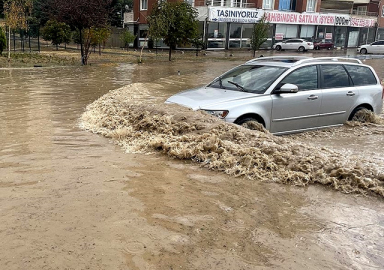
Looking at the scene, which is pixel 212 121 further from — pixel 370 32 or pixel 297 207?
pixel 370 32

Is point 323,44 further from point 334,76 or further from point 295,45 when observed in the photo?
point 334,76

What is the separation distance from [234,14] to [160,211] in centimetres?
3504

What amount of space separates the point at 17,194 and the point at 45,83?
968 cm

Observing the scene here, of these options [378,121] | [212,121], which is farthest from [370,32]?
[212,121]

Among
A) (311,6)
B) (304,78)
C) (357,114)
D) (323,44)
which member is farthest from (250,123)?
(311,6)

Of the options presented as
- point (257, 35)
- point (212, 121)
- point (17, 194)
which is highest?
point (257, 35)

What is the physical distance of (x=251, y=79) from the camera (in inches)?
283

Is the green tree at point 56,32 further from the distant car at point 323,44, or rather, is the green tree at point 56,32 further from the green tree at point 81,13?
the distant car at point 323,44

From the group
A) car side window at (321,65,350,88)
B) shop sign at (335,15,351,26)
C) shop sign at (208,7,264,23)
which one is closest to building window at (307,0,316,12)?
shop sign at (335,15,351,26)

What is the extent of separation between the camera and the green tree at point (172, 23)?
82.6ft

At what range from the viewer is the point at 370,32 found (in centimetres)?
5259

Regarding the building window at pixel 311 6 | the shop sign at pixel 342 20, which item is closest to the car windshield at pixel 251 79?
the building window at pixel 311 6

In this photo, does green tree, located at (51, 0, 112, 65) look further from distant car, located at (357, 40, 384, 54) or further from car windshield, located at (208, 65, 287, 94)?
distant car, located at (357, 40, 384, 54)

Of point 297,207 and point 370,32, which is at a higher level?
point 370,32
